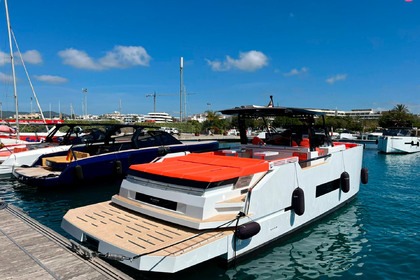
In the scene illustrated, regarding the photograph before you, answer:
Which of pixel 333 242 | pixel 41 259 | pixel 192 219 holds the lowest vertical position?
pixel 333 242

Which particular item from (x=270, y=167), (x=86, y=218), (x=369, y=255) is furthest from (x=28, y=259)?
(x=369, y=255)

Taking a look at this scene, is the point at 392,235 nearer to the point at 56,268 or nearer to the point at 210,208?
the point at 210,208

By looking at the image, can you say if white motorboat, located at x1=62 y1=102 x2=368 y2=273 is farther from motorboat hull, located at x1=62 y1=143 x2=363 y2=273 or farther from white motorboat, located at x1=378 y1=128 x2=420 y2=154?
white motorboat, located at x1=378 y1=128 x2=420 y2=154

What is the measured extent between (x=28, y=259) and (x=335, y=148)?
28.6ft

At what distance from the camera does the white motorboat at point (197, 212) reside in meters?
4.81

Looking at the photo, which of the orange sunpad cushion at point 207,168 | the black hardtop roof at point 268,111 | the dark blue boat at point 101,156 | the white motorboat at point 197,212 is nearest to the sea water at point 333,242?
the white motorboat at point 197,212

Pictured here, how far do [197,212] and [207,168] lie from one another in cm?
130

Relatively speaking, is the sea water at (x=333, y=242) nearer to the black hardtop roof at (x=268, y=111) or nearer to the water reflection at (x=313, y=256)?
the water reflection at (x=313, y=256)

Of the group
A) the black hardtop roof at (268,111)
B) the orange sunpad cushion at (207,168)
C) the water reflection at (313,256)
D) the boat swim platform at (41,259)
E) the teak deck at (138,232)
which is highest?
the black hardtop roof at (268,111)

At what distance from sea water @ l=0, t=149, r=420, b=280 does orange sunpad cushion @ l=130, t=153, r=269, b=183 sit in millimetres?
1653

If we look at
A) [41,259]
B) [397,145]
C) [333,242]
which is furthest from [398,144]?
[41,259]

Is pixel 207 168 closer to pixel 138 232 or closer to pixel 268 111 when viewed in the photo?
pixel 138 232

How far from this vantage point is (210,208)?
539 centimetres

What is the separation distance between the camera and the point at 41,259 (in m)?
5.10
